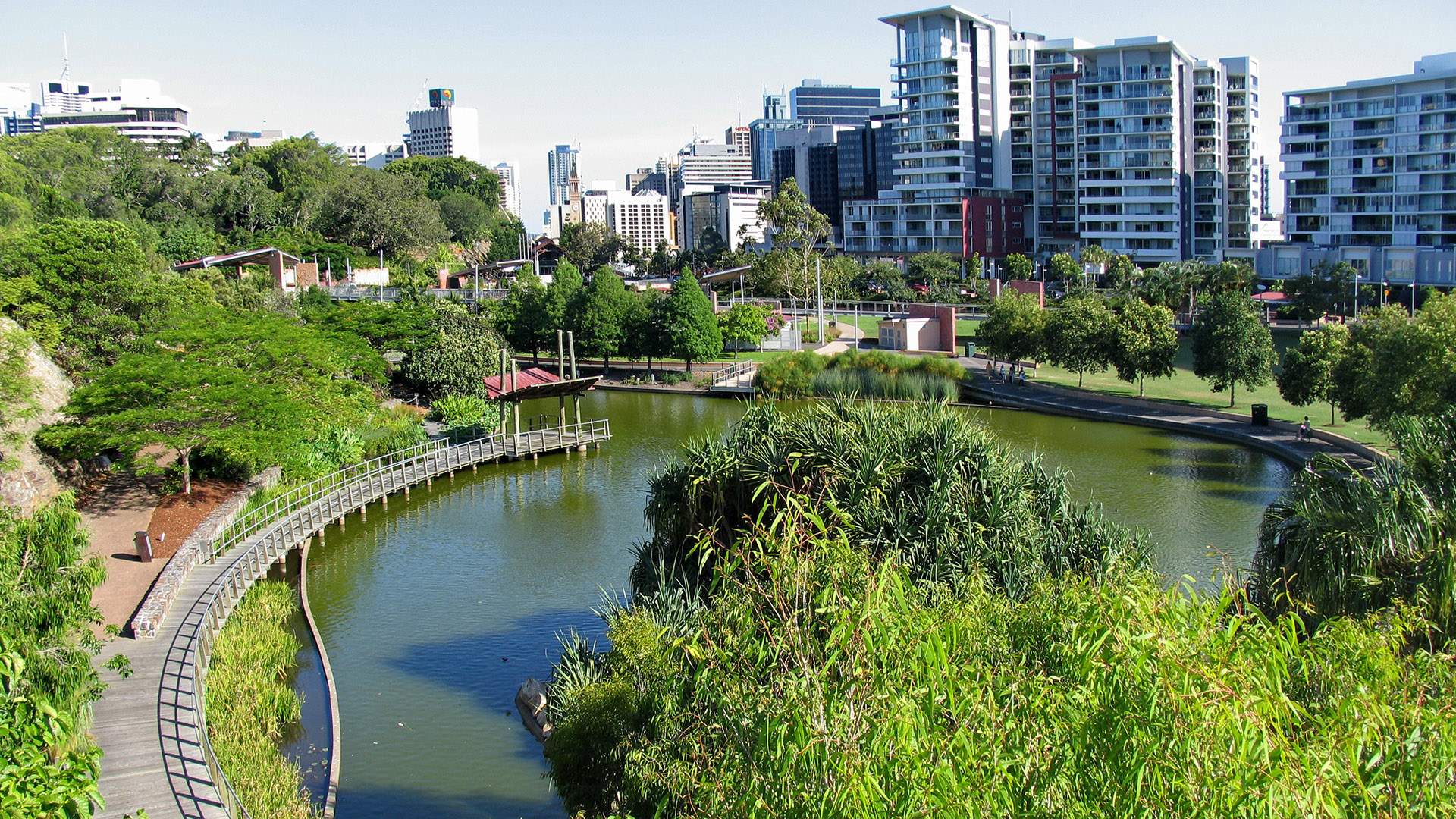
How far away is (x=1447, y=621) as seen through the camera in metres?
13.2

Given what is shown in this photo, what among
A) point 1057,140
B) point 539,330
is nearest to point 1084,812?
point 539,330

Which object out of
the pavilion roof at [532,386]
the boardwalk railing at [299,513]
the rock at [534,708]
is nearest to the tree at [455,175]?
the pavilion roof at [532,386]

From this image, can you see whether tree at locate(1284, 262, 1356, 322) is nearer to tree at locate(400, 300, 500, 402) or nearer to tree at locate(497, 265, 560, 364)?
tree at locate(497, 265, 560, 364)

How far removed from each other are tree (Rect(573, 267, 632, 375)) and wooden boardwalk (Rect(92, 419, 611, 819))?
82.0ft

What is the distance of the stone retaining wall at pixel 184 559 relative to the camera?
20.1 m

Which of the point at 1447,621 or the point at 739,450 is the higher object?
the point at 739,450

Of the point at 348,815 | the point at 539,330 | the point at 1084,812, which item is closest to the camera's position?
the point at 1084,812

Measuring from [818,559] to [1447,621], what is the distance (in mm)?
7708

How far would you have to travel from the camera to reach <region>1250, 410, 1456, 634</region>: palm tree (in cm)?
1402

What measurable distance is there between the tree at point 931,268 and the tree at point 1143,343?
134ft

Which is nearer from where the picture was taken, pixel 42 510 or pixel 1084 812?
pixel 1084 812

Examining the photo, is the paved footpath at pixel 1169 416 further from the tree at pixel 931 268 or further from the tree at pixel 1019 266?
the tree at pixel 1019 266

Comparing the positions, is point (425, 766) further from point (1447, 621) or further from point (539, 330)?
point (539, 330)

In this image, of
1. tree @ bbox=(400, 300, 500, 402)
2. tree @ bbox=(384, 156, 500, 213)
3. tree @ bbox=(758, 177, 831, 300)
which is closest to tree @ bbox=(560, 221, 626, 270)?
tree @ bbox=(384, 156, 500, 213)
